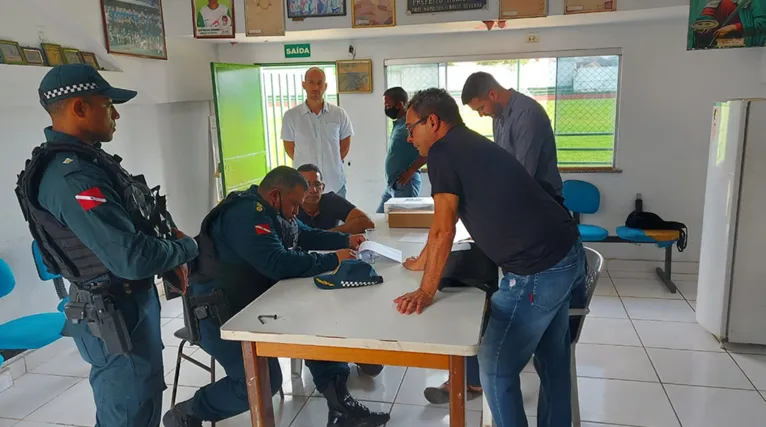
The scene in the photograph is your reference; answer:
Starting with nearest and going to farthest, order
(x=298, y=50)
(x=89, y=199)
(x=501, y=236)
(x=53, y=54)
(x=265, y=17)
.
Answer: (x=89, y=199), (x=501, y=236), (x=53, y=54), (x=265, y=17), (x=298, y=50)

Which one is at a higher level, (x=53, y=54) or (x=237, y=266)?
(x=53, y=54)

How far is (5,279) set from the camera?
2.91m

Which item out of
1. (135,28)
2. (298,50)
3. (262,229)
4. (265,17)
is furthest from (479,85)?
(298,50)

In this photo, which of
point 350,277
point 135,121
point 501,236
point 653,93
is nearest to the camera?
point 501,236

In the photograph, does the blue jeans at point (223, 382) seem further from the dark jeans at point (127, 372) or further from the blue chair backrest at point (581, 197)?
the blue chair backrest at point (581, 197)

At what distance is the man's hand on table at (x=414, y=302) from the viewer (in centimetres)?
180

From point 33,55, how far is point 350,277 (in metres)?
2.54

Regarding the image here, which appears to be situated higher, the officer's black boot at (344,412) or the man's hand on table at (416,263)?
the man's hand on table at (416,263)

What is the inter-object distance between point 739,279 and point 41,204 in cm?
343

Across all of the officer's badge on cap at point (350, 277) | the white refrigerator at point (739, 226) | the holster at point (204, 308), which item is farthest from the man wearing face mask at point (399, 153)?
the white refrigerator at point (739, 226)

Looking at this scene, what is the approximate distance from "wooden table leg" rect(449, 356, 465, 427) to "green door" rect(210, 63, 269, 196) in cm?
362

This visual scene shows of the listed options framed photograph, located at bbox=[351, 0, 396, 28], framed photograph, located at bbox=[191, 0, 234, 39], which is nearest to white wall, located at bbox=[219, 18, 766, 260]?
framed photograph, located at bbox=[351, 0, 396, 28]

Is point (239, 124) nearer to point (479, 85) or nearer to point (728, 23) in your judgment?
point (479, 85)

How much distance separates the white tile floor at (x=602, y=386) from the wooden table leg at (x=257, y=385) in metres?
0.77
